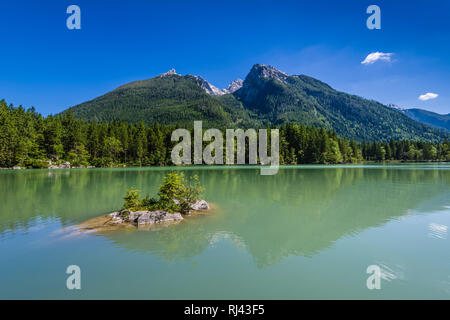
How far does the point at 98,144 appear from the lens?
274ft

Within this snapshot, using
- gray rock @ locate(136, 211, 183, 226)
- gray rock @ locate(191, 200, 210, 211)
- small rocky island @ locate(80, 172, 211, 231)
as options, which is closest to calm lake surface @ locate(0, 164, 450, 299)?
gray rock @ locate(136, 211, 183, 226)

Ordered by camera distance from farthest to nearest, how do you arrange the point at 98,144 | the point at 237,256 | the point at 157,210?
the point at 98,144 < the point at 157,210 < the point at 237,256

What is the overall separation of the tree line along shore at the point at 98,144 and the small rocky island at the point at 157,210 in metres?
71.0

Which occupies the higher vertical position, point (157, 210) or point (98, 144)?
point (98, 144)

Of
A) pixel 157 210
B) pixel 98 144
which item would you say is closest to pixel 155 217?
pixel 157 210

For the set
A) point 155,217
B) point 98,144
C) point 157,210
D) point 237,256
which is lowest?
point 237,256

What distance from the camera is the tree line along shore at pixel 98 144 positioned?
6631cm

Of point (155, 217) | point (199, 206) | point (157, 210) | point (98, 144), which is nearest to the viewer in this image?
point (155, 217)

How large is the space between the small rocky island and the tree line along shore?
233 feet

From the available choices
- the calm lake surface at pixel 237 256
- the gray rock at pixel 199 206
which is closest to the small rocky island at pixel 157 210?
the gray rock at pixel 199 206

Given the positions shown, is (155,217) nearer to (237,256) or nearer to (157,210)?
(157,210)

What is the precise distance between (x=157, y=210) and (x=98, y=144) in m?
82.1
